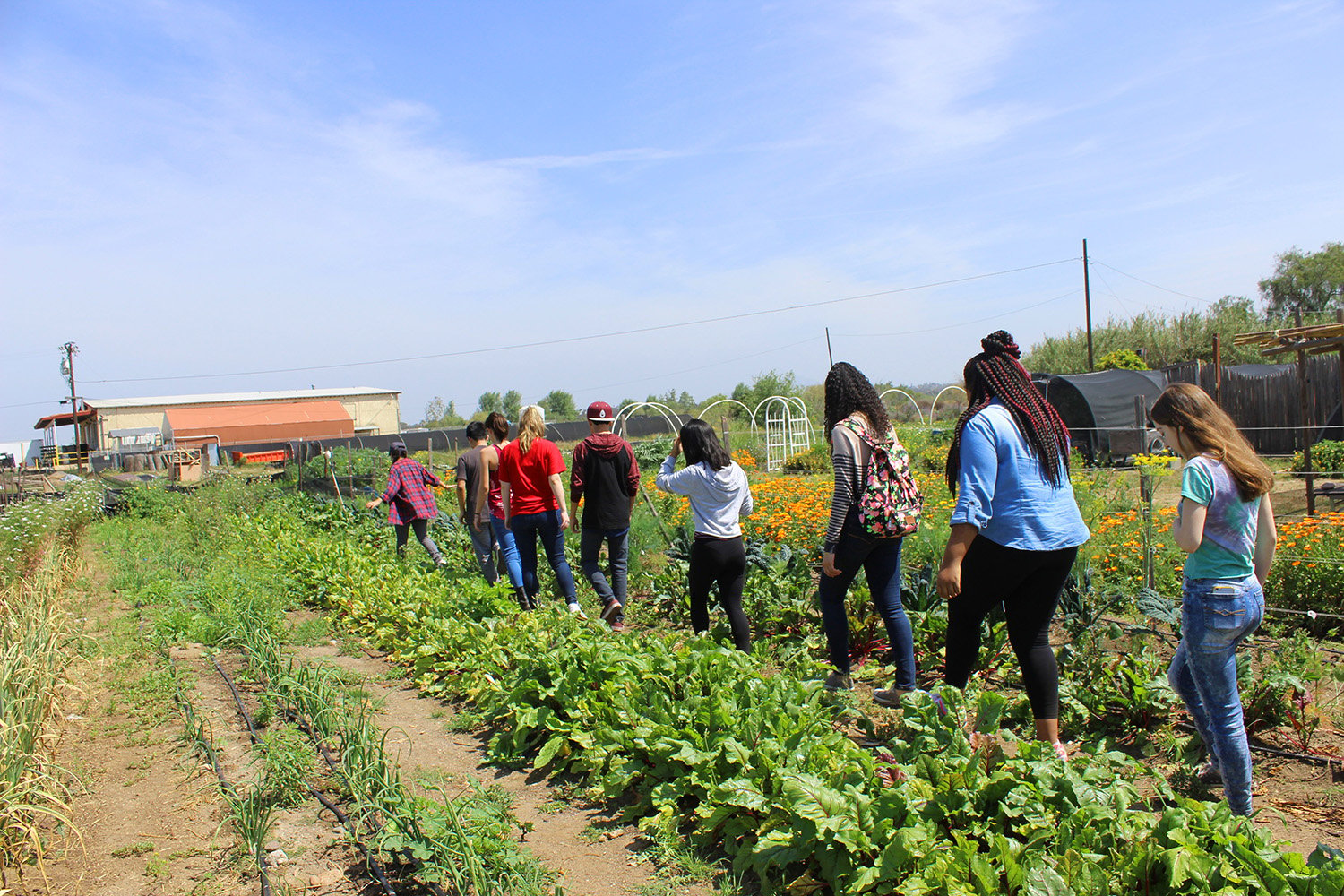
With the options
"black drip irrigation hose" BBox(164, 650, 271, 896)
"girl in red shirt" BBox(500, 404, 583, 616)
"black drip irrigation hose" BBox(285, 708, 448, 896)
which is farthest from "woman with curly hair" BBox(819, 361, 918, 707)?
"black drip irrigation hose" BBox(164, 650, 271, 896)

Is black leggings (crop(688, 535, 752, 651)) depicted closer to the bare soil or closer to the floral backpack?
the floral backpack

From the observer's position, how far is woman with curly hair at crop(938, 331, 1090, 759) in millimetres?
2953

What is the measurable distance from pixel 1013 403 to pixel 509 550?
3.82 meters

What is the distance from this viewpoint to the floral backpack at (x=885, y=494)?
371cm

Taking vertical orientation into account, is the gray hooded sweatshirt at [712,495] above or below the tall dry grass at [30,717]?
above

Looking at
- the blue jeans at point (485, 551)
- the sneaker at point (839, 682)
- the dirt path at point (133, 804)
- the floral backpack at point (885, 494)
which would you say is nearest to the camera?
the dirt path at point (133, 804)

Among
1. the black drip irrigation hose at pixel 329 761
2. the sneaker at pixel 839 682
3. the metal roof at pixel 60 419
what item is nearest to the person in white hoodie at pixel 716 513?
the sneaker at pixel 839 682

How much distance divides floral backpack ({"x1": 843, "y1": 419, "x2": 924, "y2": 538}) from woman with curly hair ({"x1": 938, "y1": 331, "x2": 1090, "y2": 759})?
1.85 feet

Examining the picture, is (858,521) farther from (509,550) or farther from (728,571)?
(509,550)

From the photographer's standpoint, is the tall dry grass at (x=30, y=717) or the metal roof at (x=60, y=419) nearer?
the tall dry grass at (x=30, y=717)

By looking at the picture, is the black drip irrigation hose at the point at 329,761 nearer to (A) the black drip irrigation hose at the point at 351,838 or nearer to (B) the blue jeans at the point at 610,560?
(A) the black drip irrigation hose at the point at 351,838

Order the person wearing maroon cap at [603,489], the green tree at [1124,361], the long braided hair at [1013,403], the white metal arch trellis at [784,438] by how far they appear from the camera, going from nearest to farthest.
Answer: the long braided hair at [1013,403] < the person wearing maroon cap at [603,489] < the white metal arch trellis at [784,438] < the green tree at [1124,361]

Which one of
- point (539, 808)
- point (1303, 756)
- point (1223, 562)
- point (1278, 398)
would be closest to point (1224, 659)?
point (1223, 562)

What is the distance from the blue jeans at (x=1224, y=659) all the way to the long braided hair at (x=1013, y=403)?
1.95 feet
